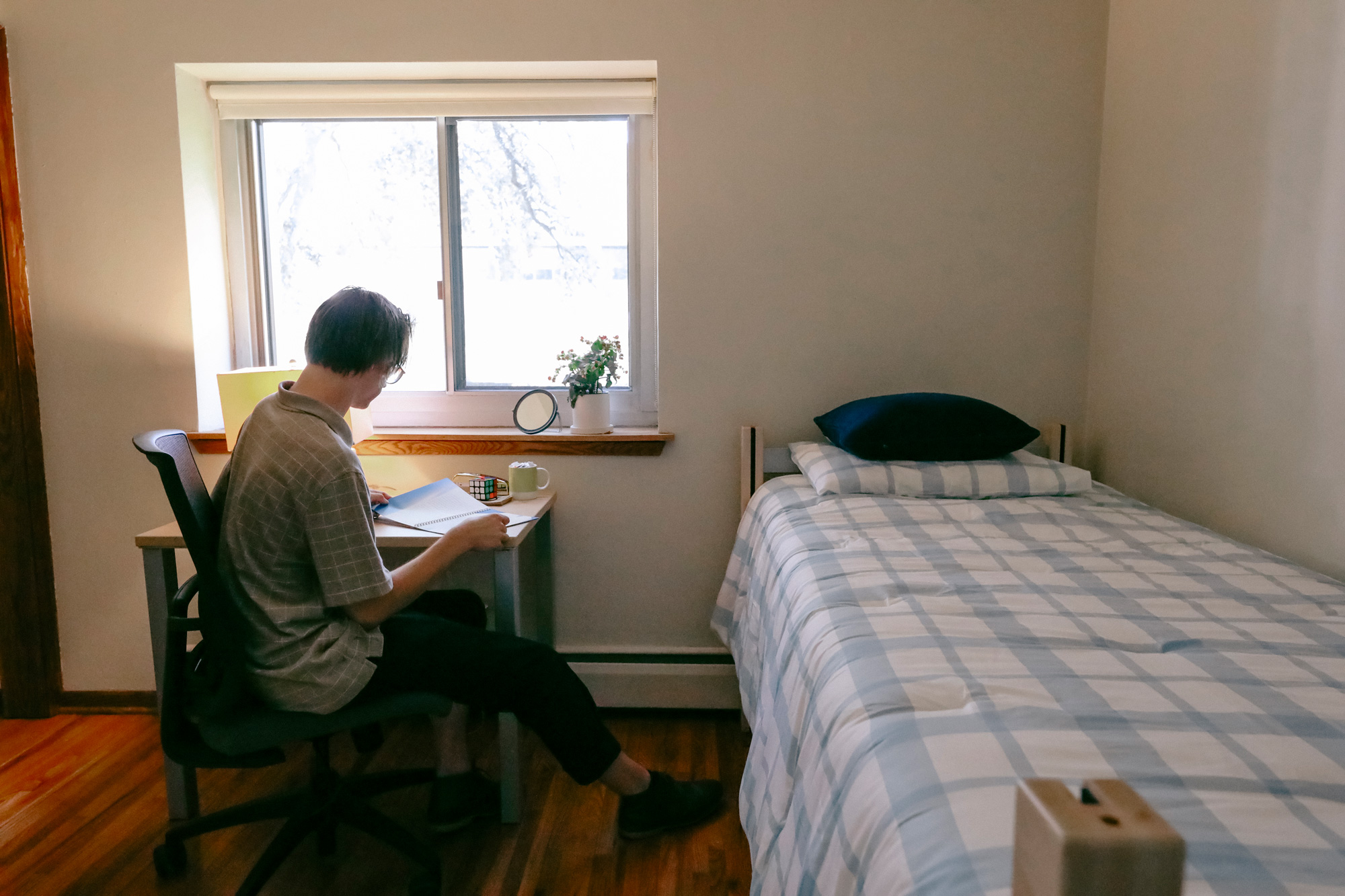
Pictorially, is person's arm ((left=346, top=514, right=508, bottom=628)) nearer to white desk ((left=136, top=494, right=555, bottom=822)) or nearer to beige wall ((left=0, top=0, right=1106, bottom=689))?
white desk ((left=136, top=494, right=555, bottom=822))

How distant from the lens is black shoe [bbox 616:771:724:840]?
1853 mm

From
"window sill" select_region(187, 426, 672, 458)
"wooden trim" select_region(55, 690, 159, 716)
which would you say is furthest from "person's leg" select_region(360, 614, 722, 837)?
"wooden trim" select_region(55, 690, 159, 716)

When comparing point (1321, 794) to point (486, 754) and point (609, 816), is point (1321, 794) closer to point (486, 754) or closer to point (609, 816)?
point (609, 816)

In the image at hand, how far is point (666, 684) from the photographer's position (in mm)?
2576

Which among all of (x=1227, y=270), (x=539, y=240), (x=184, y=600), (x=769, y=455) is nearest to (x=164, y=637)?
(x=184, y=600)

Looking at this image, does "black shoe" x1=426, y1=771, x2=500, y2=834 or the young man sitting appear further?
"black shoe" x1=426, y1=771, x2=500, y2=834

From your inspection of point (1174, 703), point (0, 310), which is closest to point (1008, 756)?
point (1174, 703)

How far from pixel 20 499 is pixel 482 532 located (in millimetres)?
1705

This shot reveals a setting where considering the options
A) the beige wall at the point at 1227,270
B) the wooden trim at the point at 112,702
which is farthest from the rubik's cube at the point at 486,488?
the beige wall at the point at 1227,270

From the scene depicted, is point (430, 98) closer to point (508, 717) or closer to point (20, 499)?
point (20, 499)

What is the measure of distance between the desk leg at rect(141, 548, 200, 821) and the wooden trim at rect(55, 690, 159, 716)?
698mm

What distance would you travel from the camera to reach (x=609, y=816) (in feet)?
6.48

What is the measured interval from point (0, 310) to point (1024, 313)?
3005 mm

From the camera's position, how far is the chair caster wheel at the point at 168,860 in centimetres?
173
